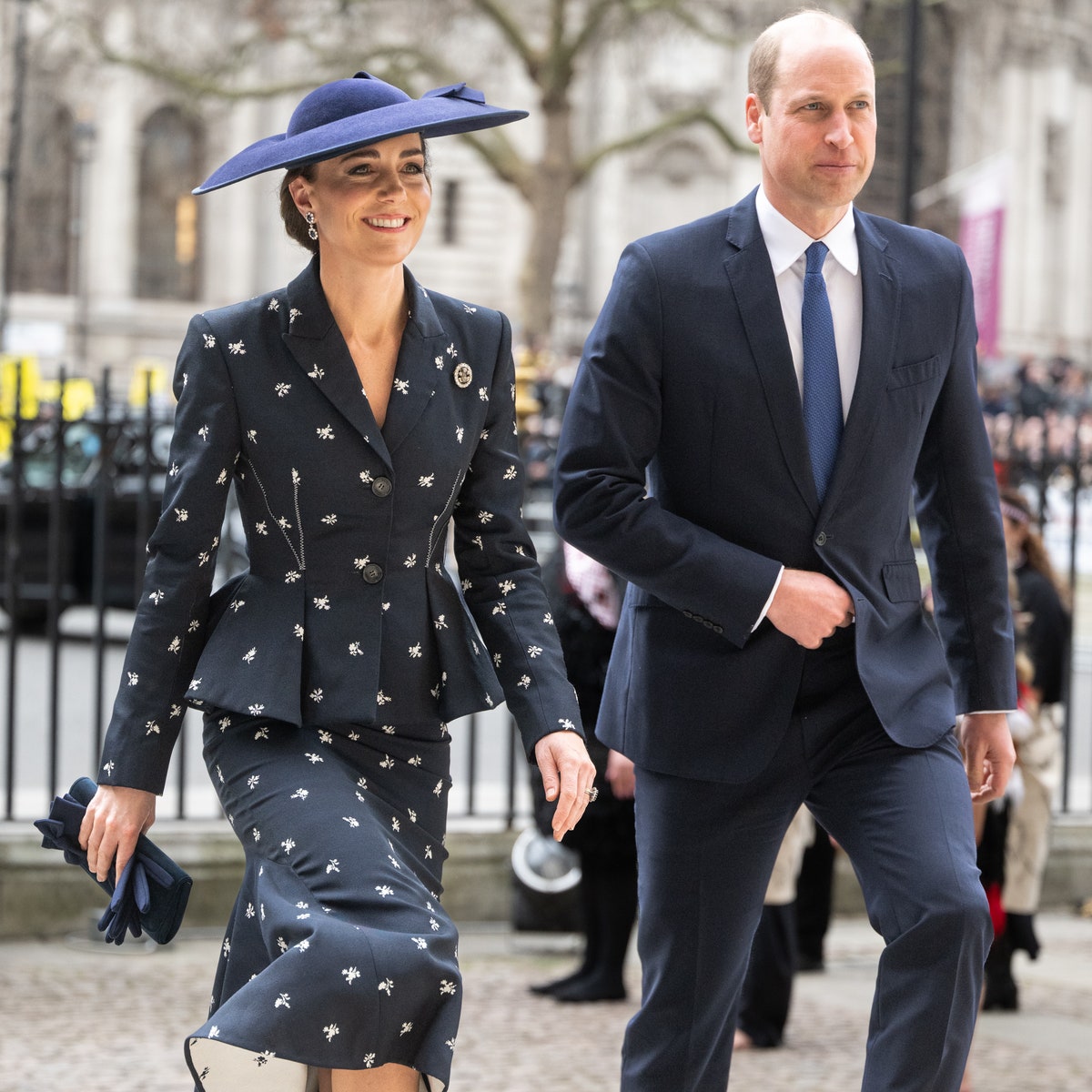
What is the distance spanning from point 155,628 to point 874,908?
51.1 inches

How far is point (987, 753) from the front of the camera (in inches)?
144

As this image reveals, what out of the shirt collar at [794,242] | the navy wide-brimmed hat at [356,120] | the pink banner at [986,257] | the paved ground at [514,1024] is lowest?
the paved ground at [514,1024]

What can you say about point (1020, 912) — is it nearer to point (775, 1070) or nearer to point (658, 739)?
point (775, 1070)

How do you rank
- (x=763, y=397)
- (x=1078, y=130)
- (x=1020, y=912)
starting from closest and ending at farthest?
(x=763, y=397) < (x=1020, y=912) < (x=1078, y=130)

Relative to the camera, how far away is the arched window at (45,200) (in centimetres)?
2876

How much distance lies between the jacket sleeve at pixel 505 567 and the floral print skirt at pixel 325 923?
0.81 feet

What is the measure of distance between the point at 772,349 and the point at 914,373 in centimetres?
27

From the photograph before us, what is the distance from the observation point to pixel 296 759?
3170 millimetres

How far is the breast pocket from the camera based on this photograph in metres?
3.48

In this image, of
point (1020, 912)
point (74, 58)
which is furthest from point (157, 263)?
point (1020, 912)

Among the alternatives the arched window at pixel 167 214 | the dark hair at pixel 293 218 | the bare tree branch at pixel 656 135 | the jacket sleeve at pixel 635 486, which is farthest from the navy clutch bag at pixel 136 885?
the arched window at pixel 167 214

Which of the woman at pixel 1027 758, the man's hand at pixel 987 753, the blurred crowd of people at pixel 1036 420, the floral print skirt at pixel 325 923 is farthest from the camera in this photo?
the blurred crowd of people at pixel 1036 420

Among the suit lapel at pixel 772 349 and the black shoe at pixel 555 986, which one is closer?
the suit lapel at pixel 772 349

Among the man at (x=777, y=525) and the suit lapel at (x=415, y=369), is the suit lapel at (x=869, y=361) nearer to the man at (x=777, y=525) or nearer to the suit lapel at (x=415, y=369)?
the man at (x=777, y=525)
